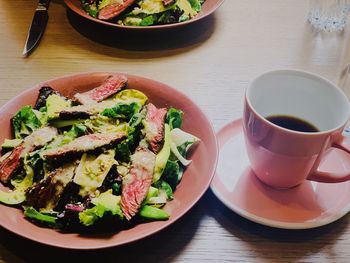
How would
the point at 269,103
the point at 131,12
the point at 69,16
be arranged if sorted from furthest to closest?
1. the point at 69,16
2. the point at 131,12
3. the point at 269,103

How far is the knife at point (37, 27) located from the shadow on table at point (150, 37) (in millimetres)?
85

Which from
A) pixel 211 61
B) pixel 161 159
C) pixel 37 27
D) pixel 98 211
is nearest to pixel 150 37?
pixel 211 61

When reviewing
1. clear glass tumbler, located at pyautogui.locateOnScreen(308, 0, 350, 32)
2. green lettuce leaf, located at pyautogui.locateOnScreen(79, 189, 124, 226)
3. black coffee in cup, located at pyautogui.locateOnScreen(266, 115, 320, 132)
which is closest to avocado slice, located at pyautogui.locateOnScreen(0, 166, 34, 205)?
green lettuce leaf, located at pyautogui.locateOnScreen(79, 189, 124, 226)

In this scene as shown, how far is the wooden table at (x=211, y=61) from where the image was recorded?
710 millimetres

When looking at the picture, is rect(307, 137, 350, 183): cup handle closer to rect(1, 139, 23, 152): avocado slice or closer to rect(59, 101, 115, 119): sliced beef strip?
rect(59, 101, 115, 119): sliced beef strip

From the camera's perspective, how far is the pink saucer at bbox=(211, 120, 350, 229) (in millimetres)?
711

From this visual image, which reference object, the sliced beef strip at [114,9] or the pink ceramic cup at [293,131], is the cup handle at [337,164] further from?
the sliced beef strip at [114,9]

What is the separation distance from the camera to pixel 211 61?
1132mm

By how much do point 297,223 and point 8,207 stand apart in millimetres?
432

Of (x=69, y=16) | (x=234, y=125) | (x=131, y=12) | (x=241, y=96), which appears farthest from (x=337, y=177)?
(x=69, y=16)

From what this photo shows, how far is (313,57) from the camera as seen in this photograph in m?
1.15

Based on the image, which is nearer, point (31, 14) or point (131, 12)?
point (131, 12)

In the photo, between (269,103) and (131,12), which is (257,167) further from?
(131,12)

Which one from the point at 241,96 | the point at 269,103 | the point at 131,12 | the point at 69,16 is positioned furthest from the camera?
the point at 69,16
